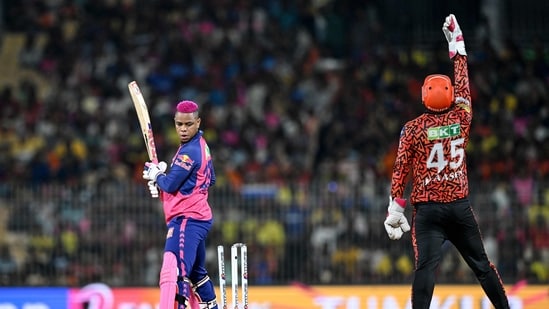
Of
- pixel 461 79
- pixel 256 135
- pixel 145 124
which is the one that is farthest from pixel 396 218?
pixel 256 135

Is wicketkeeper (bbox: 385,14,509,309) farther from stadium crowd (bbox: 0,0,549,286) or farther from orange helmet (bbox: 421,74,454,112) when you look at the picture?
stadium crowd (bbox: 0,0,549,286)

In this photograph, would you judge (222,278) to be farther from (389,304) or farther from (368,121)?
(368,121)

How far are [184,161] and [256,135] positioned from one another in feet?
29.9

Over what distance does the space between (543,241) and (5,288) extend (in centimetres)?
673

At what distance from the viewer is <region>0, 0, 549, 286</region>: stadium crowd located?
16.9 m

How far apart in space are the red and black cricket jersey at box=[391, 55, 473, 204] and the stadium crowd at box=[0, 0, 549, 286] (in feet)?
17.1

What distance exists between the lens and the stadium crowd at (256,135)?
666 inches

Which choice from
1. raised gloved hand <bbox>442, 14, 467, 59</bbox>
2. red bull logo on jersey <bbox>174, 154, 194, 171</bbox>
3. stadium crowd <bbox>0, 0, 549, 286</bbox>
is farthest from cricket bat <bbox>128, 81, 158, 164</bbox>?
stadium crowd <bbox>0, 0, 549, 286</bbox>

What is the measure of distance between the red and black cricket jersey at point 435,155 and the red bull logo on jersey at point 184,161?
1789mm

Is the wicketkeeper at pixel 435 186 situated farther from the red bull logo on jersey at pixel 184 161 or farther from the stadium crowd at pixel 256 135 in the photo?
the stadium crowd at pixel 256 135

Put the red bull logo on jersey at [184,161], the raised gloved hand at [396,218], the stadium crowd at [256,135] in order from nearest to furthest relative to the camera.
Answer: the raised gloved hand at [396,218] → the red bull logo on jersey at [184,161] → the stadium crowd at [256,135]

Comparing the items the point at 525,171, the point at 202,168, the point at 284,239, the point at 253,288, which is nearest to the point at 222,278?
the point at 202,168

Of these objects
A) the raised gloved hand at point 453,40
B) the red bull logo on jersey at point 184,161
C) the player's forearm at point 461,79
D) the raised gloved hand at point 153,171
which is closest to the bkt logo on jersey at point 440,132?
the player's forearm at point 461,79

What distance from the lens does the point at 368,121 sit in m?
20.3
